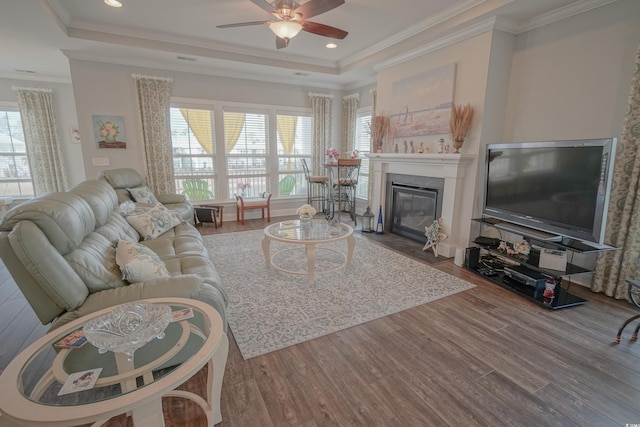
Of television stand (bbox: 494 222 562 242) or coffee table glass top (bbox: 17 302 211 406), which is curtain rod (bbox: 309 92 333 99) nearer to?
television stand (bbox: 494 222 562 242)

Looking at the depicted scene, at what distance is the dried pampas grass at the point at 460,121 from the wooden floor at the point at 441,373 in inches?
77.5

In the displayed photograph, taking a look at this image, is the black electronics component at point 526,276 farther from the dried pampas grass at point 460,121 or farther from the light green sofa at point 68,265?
the light green sofa at point 68,265

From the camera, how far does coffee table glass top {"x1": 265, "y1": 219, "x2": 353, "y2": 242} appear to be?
9.87 feet

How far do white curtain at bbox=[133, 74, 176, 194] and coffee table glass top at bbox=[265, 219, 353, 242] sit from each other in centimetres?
272

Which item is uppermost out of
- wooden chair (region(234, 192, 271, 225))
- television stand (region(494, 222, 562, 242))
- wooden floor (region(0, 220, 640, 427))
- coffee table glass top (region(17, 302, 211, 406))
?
television stand (region(494, 222, 562, 242))

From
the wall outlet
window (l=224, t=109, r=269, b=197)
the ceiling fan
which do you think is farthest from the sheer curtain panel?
the wall outlet

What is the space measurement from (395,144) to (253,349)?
360cm

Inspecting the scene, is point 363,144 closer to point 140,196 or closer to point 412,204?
point 412,204

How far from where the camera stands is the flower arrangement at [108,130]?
4550 millimetres

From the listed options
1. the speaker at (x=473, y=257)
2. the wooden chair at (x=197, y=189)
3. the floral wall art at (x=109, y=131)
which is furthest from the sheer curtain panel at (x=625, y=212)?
the floral wall art at (x=109, y=131)

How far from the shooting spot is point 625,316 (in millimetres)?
2439

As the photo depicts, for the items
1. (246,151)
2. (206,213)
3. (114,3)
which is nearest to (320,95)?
(246,151)

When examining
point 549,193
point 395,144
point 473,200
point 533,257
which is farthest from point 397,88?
point 533,257

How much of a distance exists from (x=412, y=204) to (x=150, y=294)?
3710mm
